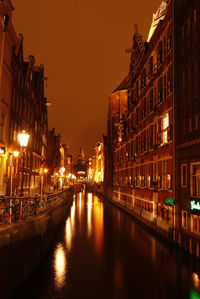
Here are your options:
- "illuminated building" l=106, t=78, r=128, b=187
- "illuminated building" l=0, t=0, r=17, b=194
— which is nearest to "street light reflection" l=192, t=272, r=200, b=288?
"illuminated building" l=0, t=0, r=17, b=194

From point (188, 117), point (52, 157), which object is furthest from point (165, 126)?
point (52, 157)

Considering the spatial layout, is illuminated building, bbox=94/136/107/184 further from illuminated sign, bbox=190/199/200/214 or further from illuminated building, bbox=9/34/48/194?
illuminated sign, bbox=190/199/200/214

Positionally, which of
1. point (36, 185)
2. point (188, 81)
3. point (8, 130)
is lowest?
point (36, 185)

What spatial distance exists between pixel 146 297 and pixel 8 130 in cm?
2015

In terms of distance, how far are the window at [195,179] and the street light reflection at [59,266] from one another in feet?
31.5

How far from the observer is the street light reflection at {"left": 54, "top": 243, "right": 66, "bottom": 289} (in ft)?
45.7

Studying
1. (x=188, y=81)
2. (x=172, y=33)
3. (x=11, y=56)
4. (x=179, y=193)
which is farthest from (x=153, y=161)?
(x=11, y=56)

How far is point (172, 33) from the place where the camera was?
21.2m

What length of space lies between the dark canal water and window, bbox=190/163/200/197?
4.19 m

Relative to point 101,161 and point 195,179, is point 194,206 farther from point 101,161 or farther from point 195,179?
point 101,161

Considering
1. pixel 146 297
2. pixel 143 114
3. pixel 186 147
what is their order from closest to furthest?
pixel 146 297
pixel 186 147
pixel 143 114

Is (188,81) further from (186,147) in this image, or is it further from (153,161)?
(153,161)

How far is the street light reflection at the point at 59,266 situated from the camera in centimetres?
1394

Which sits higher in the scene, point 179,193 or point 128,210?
point 179,193
